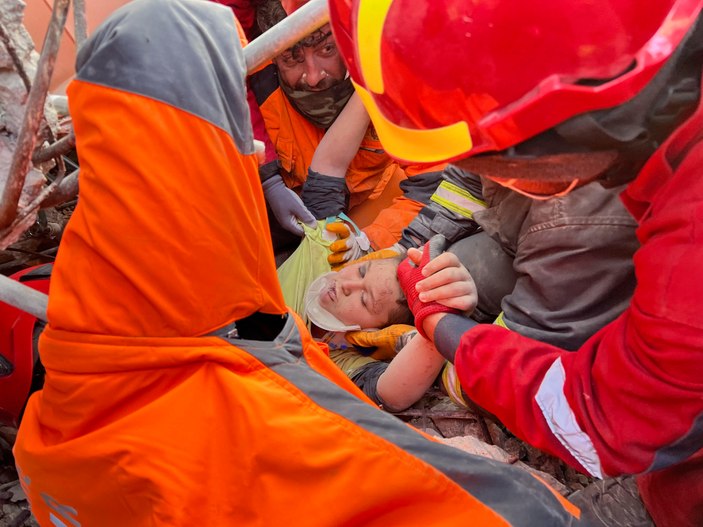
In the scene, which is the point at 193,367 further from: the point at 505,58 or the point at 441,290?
the point at 441,290

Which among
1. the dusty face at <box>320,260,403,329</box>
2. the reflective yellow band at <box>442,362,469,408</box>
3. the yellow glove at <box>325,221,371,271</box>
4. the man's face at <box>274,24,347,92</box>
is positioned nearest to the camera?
the reflective yellow band at <box>442,362,469,408</box>

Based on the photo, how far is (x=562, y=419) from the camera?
1.07 metres

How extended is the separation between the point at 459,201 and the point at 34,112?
152 cm

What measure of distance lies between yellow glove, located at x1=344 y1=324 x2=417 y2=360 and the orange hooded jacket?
1.06 m

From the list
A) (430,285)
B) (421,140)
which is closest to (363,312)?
(430,285)

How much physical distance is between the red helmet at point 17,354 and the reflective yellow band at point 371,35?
1.18 m

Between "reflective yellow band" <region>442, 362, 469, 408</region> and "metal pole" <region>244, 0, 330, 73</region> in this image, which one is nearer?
"metal pole" <region>244, 0, 330, 73</region>

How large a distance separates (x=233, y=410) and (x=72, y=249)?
0.34 m

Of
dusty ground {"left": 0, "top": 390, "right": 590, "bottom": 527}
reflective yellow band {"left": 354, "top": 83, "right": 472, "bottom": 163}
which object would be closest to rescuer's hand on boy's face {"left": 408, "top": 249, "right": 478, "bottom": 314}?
dusty ground {"left": 0, "top": 390, "right": 590, "bottom": 527}

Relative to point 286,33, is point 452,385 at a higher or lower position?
lower

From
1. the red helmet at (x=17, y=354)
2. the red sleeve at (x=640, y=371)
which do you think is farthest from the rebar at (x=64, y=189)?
the red sleeve at (x=640, y=371)

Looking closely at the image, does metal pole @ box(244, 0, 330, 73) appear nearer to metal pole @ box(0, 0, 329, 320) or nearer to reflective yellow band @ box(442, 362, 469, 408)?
metal pole @ box(0, 0, 329, 320)

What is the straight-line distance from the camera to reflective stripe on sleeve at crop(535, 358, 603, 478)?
1.05 metres

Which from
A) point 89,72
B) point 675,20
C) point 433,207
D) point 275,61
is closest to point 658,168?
point 675,20
